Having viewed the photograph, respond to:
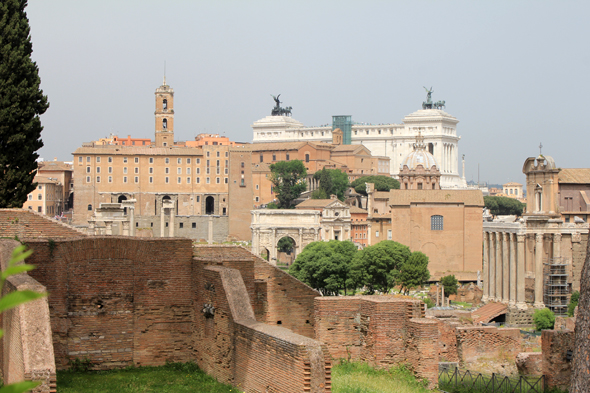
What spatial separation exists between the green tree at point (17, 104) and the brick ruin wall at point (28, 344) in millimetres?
9251

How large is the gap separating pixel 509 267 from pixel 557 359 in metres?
28.9

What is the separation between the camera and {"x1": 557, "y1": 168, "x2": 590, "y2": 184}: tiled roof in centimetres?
4831

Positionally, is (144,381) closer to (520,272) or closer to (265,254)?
(520,272)

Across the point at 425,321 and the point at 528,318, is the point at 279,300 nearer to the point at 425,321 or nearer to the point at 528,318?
the point at 425,321

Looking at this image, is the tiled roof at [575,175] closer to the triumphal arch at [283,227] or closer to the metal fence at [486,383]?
the triumphal arch at [283,227]

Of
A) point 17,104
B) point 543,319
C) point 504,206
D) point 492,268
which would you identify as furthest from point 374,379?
point 504,206

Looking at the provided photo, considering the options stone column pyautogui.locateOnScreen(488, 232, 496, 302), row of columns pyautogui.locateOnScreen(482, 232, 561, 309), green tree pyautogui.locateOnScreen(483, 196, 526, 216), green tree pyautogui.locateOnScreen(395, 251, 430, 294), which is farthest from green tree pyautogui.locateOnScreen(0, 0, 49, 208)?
green tree pyautogui.locateOnScreen(483, 196, 526, 216)

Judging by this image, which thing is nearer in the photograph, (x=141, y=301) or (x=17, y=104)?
(x=141, y=301)

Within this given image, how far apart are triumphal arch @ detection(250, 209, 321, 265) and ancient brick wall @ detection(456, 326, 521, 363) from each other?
1497 inches

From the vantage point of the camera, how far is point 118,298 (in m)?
11.2

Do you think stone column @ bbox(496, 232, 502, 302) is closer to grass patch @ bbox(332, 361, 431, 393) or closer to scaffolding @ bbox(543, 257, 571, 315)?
scaffolding @ bbox(543, 257, 571, 315)

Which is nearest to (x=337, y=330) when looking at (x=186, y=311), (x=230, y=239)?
(x=186, y=311)

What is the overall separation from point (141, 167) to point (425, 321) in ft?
219

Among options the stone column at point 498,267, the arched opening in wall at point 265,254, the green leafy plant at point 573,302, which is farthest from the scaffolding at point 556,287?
the arched opening in wall at point 265,254
